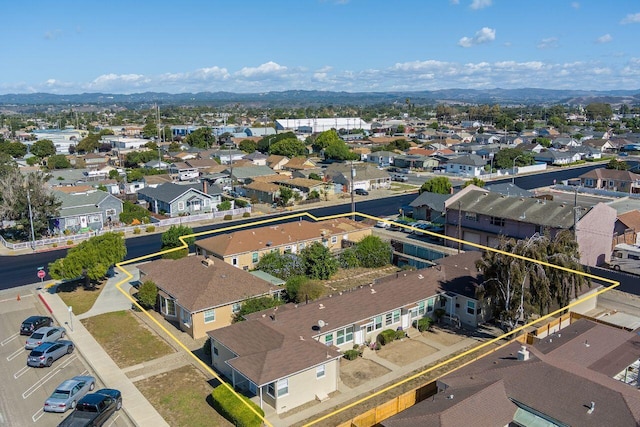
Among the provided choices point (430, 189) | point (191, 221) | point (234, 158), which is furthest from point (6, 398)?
point (234, 158)

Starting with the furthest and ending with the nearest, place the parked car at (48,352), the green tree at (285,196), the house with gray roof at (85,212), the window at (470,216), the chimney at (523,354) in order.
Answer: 1. the green tree at (285,196)
2. the house with gray roof at (85,212)
3. the window at (470,216)
4. the parked car at (48,352)
5. the chimney at (523,354)

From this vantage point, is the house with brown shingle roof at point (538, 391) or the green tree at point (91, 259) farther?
the green tree at point (91, 259)

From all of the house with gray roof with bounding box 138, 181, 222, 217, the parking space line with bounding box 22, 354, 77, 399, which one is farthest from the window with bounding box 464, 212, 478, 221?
the parking space line with bounding box 22, 354, 77, 399

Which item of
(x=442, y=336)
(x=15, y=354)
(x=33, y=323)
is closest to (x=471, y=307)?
(x=442, y=336)

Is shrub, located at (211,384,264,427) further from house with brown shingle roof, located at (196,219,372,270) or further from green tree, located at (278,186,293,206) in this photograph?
green tree, located at (278,186,293,206)

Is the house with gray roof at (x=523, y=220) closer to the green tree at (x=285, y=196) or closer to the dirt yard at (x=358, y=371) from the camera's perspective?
the dirt yard at (x=358, y=371)

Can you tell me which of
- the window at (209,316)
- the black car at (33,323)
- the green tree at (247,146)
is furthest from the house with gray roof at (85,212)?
the green tree at (247,146)
